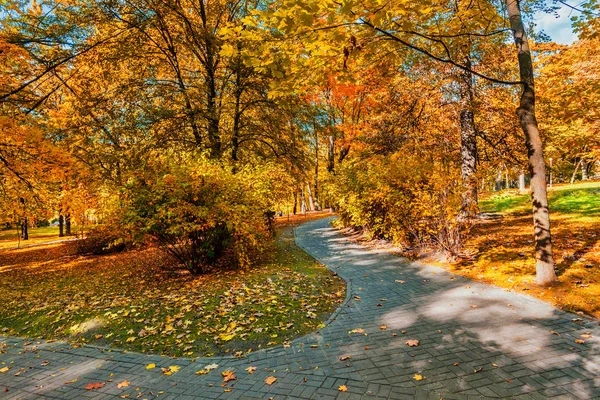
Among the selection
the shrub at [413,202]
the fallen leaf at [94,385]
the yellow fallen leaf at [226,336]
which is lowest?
the fallen leaf at [94,385]

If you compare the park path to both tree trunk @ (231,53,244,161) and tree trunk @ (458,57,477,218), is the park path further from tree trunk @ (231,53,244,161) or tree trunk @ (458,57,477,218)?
tree trunk @ (231,53,244,161)

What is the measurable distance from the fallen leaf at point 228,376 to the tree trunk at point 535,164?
18.6 feet

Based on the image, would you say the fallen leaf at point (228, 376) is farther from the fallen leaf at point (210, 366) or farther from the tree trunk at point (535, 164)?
the tree trunk at point (535, 164)

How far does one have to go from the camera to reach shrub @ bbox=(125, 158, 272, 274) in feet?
25.8

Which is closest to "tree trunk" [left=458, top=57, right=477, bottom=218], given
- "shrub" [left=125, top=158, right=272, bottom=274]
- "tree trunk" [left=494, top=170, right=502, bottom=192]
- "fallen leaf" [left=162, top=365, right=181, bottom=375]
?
"tree trunk" [left=494, top=170, right=502, bottom=192]

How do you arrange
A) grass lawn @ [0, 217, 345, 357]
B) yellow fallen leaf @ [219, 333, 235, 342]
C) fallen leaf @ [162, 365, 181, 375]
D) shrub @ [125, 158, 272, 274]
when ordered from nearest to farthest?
fallen leaf @ [162, 365, 181, 375], yellow fallen leaf @ [219, 333, 235, 342], grass lawn @ [0, 217, 345, 357], shrub @ [125, 158, 272, 274]

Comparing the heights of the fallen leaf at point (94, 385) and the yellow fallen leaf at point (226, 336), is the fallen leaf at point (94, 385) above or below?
below

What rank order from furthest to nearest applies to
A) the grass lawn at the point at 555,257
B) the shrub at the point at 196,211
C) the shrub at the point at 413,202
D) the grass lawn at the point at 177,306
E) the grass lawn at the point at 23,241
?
1. the grass lawn at the point at 23,241
2. the shrub at the point at 413,202
3. the shrub at the point at 196,211
4. the grass lawn at the point at 555,257
5. the grass lawn at the point at 177,306

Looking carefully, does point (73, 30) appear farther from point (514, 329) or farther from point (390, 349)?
point (514, 329)

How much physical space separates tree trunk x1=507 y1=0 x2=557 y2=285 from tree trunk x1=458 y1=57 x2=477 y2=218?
6.38ft

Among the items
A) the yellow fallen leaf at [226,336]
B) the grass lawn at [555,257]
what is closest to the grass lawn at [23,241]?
the yellow fallen leaf at [226,336]

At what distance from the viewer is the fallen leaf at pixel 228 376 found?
3.88 m

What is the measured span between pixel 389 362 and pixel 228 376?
1956 mm

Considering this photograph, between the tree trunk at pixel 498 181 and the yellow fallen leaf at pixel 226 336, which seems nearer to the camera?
the yellow fallen leaf at pixel 226 336
